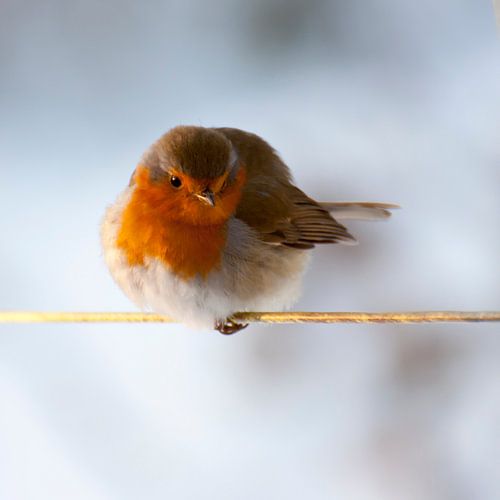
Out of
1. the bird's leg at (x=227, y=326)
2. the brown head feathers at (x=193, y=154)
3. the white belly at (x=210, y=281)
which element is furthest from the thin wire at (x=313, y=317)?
the brown head feathers at (x=193, y=154)

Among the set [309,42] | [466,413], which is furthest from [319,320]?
[309,42]

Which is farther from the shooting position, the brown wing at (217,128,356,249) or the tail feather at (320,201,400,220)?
the tail feather at (320,201,400,220)

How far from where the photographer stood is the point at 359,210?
2.62 metres

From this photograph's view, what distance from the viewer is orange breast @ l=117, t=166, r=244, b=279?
2041 millimetres

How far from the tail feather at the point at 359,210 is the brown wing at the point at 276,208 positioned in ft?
0.44

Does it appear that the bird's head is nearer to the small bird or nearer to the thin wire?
the small bird

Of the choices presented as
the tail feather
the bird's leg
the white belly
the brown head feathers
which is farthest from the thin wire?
the tail feather

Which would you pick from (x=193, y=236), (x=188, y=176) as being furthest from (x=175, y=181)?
(x=193, y=236)

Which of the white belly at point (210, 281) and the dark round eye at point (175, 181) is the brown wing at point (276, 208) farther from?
the dark round eye at point (175, 181)

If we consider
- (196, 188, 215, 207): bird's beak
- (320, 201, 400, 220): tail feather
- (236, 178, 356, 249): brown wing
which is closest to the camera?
(196, 188, 215, 207): bird's beak

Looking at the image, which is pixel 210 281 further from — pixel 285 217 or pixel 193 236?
pixel 285 217

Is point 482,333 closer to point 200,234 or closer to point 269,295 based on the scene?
point 269,295

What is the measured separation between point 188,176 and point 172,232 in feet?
0.48

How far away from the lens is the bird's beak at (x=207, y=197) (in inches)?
80.2
